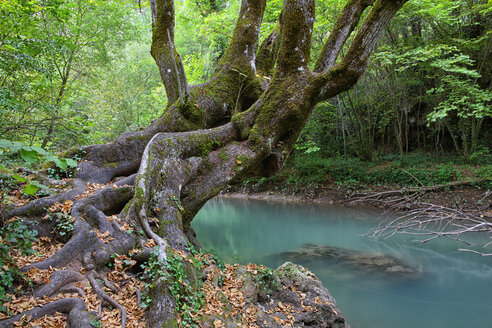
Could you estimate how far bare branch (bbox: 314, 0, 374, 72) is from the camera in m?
4.99

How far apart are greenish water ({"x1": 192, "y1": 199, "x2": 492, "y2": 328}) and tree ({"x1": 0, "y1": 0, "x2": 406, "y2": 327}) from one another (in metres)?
2.84

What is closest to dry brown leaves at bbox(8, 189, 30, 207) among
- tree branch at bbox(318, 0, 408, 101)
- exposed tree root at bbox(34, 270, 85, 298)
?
exposed tree root at bbox(34, 270, 85, 298)

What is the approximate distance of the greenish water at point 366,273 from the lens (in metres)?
5.40

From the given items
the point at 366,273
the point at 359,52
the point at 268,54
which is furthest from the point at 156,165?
the point at 366,273

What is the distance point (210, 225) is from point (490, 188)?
10.8m

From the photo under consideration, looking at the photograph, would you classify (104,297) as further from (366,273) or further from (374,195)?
(374,195)

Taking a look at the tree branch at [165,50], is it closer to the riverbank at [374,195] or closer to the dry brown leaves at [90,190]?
the dry brown leaves at [90,190]

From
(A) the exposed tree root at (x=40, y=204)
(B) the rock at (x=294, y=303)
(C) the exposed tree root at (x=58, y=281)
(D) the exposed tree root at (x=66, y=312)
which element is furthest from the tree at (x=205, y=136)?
(B) the rock at (x=294, y=303)

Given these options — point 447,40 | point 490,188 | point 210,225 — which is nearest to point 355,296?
point 210,225

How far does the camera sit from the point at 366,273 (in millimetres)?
6898

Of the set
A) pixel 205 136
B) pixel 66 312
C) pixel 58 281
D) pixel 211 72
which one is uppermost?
pixel 211 72

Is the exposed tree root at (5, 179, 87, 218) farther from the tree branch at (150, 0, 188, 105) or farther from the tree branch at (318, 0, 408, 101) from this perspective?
the tree branch at (318, 0, 408, 101)

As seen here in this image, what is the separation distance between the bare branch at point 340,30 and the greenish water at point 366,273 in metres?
4.44

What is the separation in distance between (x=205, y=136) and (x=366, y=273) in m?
5.29
